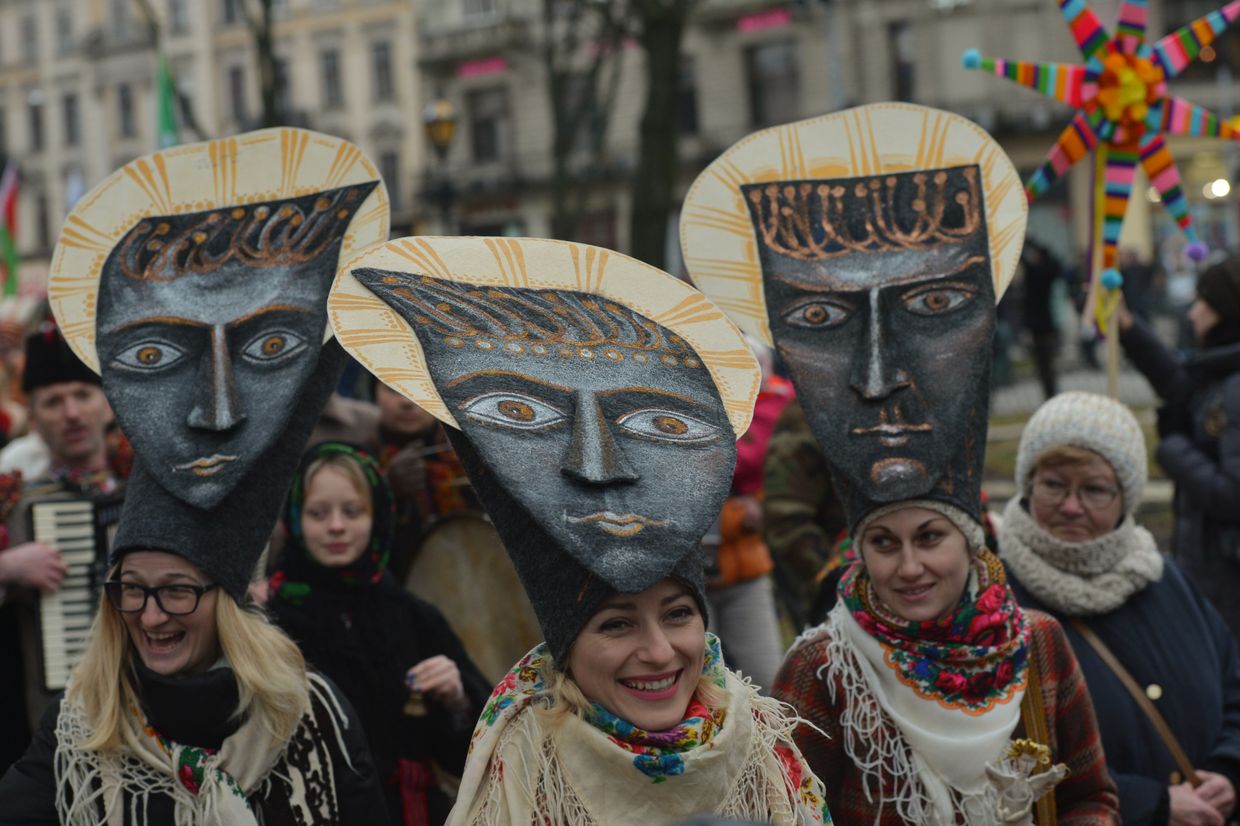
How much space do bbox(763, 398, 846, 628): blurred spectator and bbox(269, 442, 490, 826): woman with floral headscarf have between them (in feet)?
5.18

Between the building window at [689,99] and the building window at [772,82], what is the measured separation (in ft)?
5.53

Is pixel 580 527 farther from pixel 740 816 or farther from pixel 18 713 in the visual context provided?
pixel 18 713

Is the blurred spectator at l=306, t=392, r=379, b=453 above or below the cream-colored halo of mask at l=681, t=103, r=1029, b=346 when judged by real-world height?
below

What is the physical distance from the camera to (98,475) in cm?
484

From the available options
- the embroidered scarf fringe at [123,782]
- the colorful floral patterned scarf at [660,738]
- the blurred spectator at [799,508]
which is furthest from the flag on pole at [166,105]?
the colorful floral patterned scarf at [660,738]

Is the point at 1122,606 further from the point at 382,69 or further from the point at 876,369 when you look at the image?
the point at 382,69

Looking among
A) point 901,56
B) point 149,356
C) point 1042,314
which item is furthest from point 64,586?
point 901,56

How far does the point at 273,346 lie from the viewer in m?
3.32

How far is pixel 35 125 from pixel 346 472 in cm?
5854

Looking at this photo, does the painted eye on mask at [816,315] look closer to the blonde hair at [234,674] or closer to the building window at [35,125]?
the blonde hair at [234,674]

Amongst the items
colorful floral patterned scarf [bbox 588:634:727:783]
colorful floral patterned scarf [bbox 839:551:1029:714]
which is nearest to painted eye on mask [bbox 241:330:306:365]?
colorful floral patterned scarf [bbox 588:634:727:783]

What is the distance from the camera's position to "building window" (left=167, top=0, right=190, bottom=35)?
52.3 metres

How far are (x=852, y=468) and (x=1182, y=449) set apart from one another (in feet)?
8.04

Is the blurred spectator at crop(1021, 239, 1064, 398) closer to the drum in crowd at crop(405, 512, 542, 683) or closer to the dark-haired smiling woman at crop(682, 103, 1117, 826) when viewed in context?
the drum in crowd at crop(405, 512, 542, 683)
